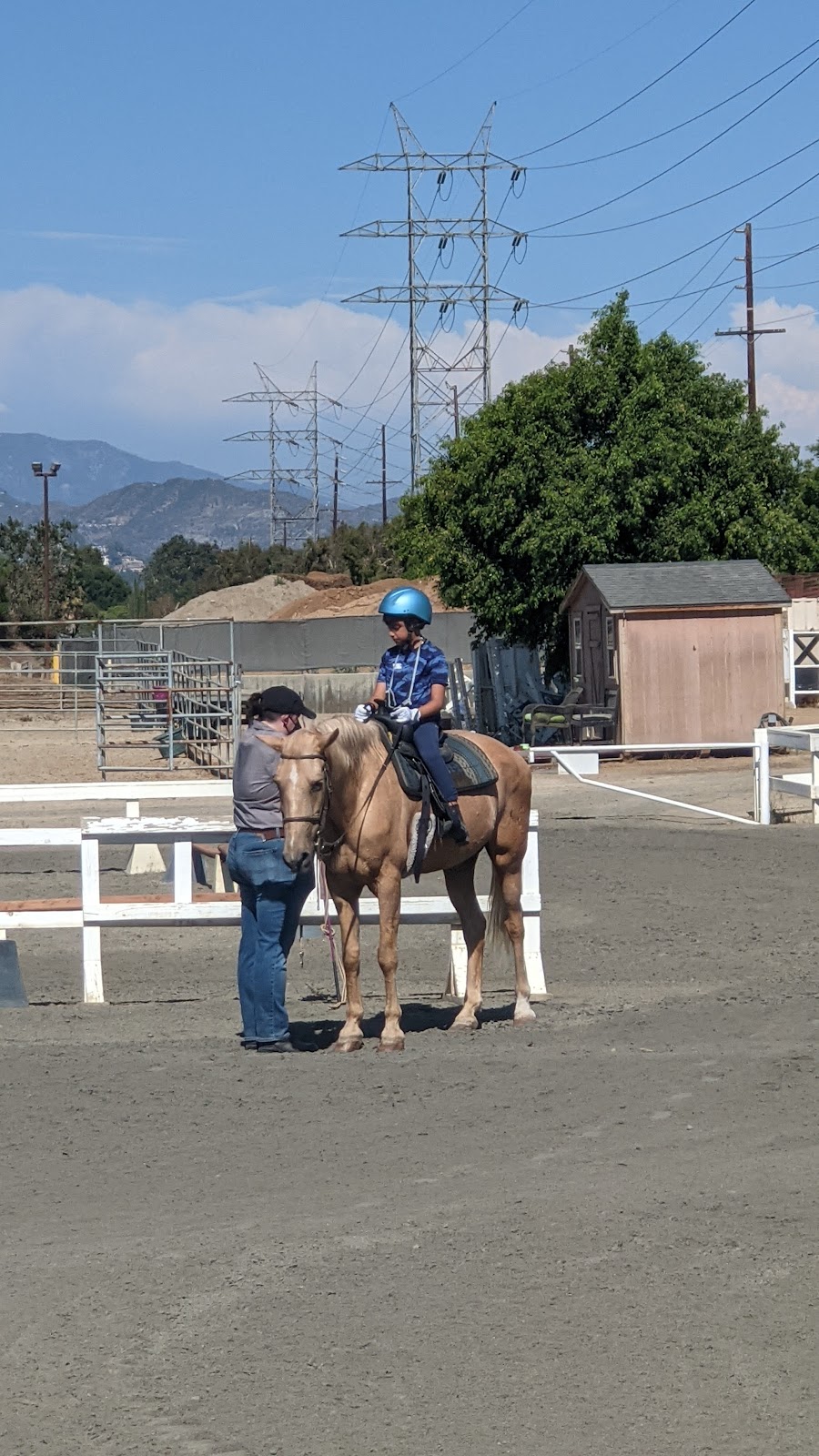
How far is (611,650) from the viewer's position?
29.5 meters

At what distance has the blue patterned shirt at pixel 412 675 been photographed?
8859mm

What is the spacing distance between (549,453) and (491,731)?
711 cm

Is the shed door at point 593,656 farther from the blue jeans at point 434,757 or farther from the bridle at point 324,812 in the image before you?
the bridle at point 324,812

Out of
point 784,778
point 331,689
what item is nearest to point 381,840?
point 784,778

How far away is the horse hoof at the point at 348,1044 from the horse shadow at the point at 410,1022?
0.17 metres

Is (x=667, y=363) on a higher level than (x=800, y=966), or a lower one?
higher

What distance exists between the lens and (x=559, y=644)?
113ft

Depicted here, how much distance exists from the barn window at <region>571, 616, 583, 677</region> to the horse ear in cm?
2316

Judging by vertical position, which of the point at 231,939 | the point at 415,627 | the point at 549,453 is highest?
the point at 549,453

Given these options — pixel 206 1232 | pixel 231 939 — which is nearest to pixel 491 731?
pixel 231 939

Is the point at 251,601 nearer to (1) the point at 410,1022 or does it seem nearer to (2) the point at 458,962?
(2) the point at 458,962

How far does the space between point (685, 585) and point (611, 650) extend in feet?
5.74

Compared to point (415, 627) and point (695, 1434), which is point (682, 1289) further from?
point (415, 627)

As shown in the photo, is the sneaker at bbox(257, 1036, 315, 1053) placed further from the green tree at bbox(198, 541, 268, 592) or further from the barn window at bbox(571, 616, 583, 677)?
the green tree at bbox(198, 541, 268, 592)
